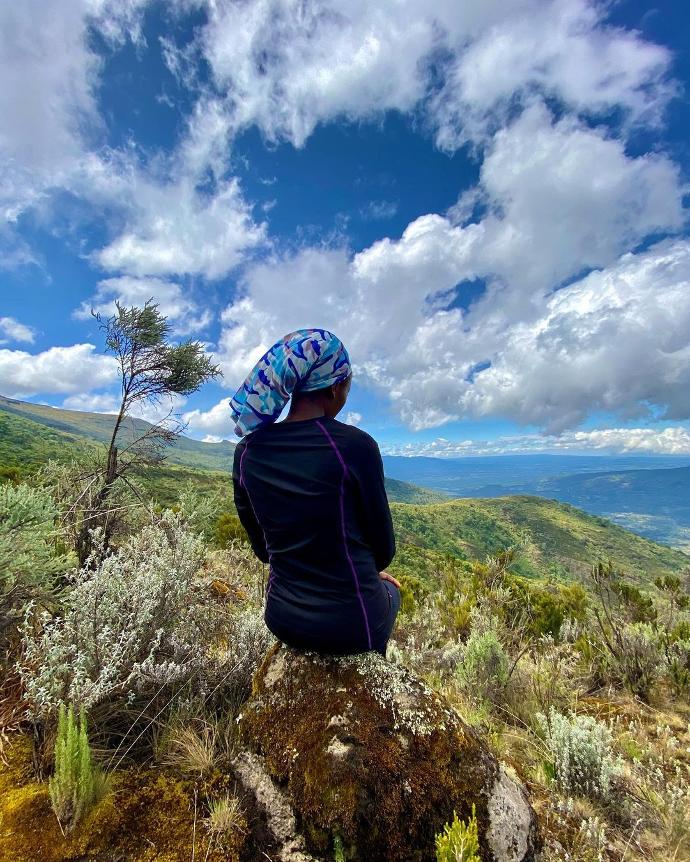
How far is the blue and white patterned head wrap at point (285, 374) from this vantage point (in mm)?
2129

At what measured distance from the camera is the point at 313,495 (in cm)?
200

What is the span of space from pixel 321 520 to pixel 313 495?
0.45 ft

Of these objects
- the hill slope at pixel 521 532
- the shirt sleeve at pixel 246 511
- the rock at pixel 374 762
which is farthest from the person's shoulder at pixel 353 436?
the hill slope at pixel 521 532

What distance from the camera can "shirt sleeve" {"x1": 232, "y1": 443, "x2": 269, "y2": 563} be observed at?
2.35 meters

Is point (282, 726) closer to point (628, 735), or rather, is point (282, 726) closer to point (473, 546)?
point (628, 735)

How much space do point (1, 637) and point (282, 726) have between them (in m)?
1.84

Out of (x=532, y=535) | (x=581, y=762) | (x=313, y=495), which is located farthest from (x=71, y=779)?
(x=532, y=535)

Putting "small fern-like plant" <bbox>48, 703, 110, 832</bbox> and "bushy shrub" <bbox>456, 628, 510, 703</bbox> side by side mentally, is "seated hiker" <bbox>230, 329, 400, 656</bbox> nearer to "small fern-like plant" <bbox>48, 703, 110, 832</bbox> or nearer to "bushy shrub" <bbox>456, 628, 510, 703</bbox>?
"small fern-like plant" <bbox>48, 703, 110, 832</bbox>

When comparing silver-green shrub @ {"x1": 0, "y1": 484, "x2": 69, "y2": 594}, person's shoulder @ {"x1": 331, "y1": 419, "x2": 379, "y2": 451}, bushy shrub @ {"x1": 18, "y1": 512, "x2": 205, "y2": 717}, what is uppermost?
person's shoulder @ {"x1": 331, "y1": 419, "x2": 379, "y2": 451}

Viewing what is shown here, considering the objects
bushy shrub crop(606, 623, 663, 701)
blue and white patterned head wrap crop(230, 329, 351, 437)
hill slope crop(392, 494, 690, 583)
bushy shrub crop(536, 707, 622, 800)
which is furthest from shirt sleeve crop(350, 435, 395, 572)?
hill slope crop(392, 494, 690, 583)

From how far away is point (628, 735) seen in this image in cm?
346

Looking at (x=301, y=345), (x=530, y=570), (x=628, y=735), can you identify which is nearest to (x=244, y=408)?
(x=301, y=345)

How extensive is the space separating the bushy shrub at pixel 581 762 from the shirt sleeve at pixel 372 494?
2.01 m

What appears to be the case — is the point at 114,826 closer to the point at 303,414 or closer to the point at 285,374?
the point at 303,414
